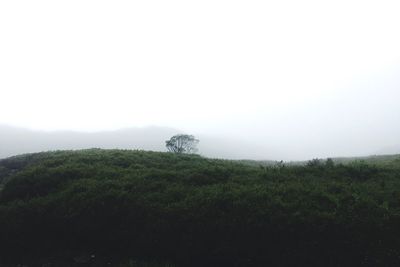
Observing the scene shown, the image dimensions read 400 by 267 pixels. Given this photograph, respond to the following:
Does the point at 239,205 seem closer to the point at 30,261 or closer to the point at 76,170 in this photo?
the point at 30,261

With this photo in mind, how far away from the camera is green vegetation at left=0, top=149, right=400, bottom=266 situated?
11656 mm

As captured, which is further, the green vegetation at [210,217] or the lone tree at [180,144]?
the lone tree at [180,144]

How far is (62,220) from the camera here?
48.1ft

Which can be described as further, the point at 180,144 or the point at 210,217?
the point at 180,144

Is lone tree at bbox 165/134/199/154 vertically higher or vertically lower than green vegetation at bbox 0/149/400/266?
higher

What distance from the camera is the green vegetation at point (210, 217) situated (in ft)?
38.2

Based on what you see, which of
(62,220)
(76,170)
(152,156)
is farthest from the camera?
(152,156)

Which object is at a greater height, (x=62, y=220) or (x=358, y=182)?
(x=358, y=182)

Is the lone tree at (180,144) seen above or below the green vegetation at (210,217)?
above

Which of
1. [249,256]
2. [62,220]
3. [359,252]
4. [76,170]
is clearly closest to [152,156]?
[76,170]

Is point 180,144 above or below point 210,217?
above

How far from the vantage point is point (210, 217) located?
1301cm

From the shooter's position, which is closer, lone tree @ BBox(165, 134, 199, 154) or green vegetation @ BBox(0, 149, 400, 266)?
green vegetation @ BBox(0, 149, 400, 266)

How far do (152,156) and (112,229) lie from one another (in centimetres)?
1248
